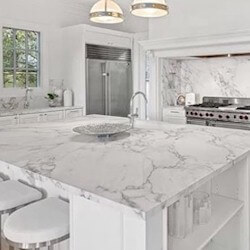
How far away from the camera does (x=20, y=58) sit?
526 centimetres

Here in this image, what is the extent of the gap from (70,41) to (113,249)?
15.5 ft

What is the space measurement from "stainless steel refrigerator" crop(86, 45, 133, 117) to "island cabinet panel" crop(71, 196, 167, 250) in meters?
4.18

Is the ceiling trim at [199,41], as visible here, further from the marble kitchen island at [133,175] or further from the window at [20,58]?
the marble kitchen island at [133,175]

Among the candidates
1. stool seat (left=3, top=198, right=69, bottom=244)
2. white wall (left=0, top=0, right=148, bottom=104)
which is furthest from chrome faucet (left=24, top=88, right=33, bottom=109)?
stool seat (left=3, top=198, right=69, bottom=244)

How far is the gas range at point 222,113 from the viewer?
4.35 metres

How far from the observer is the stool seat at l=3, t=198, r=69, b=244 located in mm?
1484

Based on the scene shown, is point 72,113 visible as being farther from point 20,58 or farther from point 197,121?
point 197,121

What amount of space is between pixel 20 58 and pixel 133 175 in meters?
4.37

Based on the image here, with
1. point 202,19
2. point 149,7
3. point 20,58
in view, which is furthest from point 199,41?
point 20,58

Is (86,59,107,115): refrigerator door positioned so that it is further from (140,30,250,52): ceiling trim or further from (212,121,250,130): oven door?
Result: (212,121,250,130): oven door

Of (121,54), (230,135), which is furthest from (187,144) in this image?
(121,54)

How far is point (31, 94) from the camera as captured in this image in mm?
5391

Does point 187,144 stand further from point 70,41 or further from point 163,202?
point 70,41

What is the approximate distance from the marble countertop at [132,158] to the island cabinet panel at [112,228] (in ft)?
0.21
